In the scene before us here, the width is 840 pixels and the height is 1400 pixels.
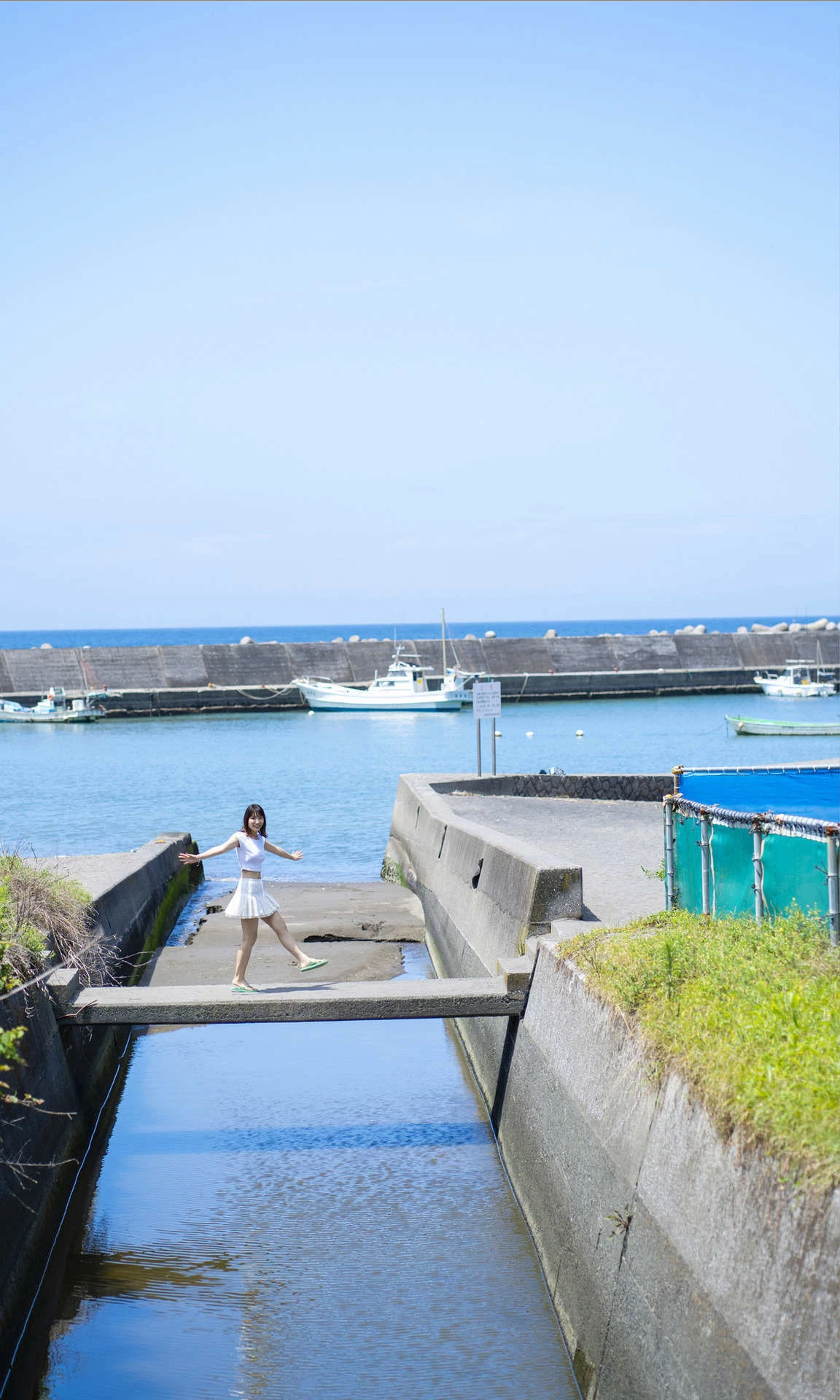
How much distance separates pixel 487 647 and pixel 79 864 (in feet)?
235

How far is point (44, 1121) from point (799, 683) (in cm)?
7870

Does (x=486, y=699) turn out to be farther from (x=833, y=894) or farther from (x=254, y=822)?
(x=833, y=894)

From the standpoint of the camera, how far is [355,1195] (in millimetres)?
9648

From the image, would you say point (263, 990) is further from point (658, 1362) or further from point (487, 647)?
point (487, 647)

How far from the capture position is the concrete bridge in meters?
9.48

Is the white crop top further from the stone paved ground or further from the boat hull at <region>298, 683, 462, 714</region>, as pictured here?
the boat hull at <region>298, 683, 462, 714</region>

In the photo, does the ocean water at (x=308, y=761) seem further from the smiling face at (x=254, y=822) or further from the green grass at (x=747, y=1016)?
the green grass at (x=747, y=1016)

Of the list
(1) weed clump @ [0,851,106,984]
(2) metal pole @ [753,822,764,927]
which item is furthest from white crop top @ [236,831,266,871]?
Answer: (2) metal pole @ [753,822,764,927]

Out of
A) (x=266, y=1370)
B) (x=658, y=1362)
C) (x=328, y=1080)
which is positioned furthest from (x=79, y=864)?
(x=658, y=1362)

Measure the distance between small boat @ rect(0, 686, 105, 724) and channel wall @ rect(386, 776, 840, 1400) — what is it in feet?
210

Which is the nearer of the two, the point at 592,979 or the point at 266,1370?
the point at 266,1370

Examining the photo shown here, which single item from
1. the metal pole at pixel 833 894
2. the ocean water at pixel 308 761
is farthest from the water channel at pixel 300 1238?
the ocean water at pixel 308 761

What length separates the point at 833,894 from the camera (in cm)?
700

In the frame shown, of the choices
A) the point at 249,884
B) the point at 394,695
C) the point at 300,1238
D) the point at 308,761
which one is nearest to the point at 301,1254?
the point at 300,1238
